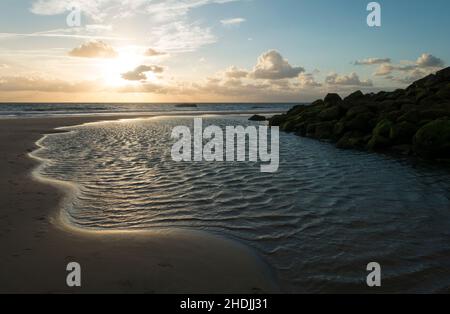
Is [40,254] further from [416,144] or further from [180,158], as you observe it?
[416,144]

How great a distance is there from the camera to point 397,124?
16734mm

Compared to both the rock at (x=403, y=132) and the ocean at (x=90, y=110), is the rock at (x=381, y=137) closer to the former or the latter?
the rock at (x=403, y=132)

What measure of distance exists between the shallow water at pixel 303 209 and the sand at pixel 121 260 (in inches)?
16.6

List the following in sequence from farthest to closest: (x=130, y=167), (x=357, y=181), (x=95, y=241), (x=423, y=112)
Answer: (x=423, y=112)
(x=130, y=167)
(x=357, y=181)
(x=95, y=241)

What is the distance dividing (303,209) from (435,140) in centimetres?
896

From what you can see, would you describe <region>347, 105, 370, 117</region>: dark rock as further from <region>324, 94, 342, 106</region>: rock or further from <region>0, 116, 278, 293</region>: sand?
<region>0, 116, 278, 293</region>: sand

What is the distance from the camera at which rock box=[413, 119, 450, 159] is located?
13.5 meters

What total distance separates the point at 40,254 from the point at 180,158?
9024mm

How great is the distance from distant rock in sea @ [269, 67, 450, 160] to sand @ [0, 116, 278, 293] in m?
11.6

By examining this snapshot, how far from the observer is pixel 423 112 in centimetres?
1706

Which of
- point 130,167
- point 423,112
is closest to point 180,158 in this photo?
point 130,167

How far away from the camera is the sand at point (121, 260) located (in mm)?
4699

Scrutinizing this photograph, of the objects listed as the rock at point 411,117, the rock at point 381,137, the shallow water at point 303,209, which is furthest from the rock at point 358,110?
the shallow water at point 303,209
